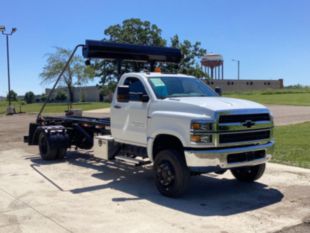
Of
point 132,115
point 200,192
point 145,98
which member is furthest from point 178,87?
point 200,192

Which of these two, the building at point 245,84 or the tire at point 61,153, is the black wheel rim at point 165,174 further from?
the building at point 245,84

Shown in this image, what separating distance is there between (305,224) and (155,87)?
3.78 metres

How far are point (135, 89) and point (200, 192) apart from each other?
8.16ft

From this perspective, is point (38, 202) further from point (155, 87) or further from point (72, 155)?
point (72, 155)

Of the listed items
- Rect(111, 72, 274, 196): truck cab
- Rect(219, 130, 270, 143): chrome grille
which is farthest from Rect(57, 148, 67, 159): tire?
Rect(219, 130, 270, 143): chrome grille

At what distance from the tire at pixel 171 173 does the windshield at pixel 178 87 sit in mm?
1262

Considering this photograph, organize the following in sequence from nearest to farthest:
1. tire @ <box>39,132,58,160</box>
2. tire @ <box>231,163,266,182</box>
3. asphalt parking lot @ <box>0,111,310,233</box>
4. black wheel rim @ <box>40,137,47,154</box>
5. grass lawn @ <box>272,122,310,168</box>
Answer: asphalt parking lot @ <box>0,111,310,233</box>
tire @ <box>231,163,266,182</box>
grass lawn @ <box>272,122,310,168</box>
tire @ <box>39,132,58,160</box>
black wheel rim @ <box>40,137,47,154</box>

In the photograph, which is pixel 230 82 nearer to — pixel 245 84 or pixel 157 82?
pixel 245 84

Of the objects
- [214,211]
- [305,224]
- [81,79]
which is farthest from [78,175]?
[81,79]

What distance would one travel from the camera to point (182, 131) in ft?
23.0

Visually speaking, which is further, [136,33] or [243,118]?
[136,33]

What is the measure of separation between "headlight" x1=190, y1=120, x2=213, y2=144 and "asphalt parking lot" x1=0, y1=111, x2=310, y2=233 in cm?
110

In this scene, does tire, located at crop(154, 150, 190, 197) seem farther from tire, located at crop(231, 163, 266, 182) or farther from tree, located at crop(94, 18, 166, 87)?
tree, located at crop(94, 18, 166, 87)

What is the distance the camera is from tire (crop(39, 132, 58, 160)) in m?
11.3
